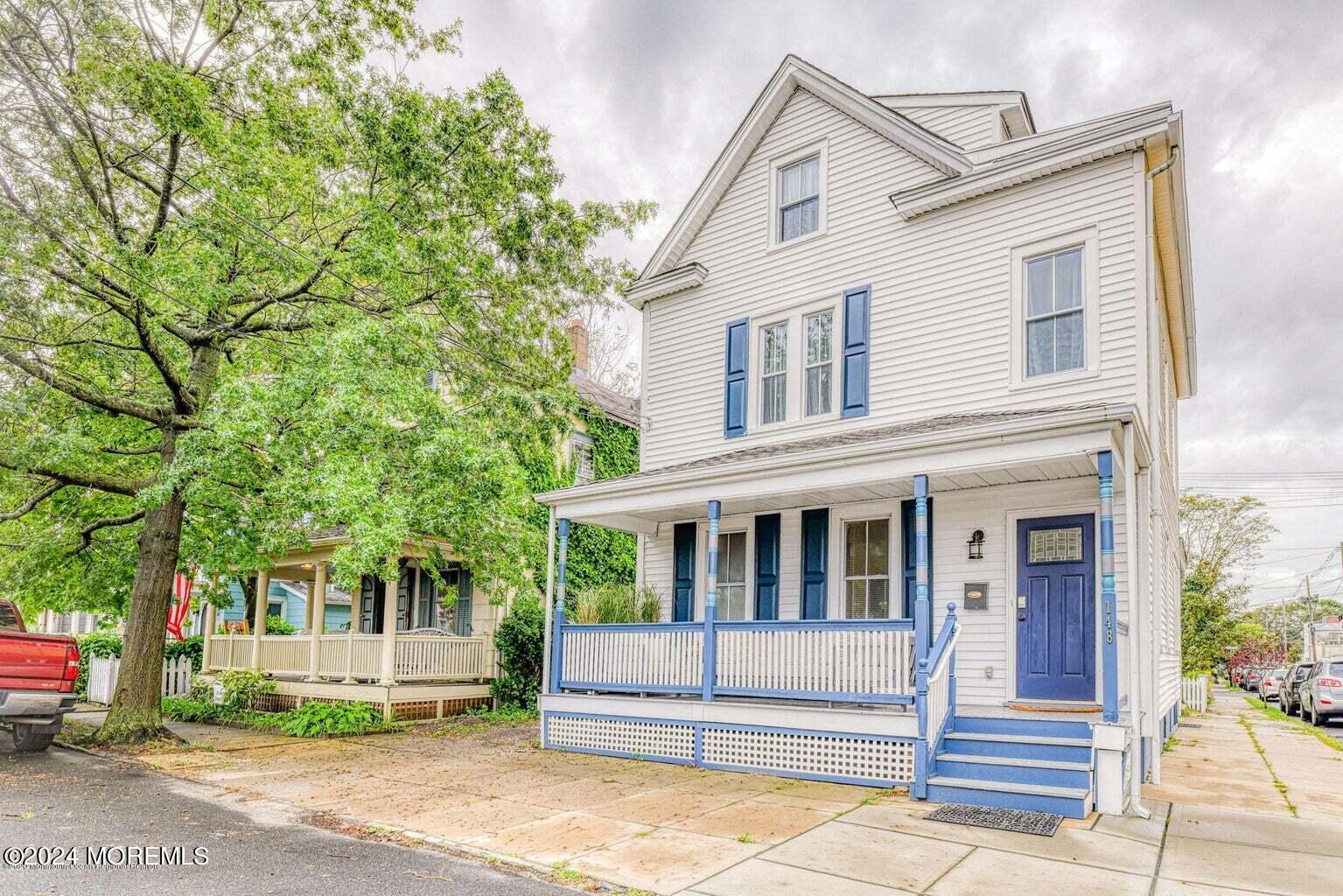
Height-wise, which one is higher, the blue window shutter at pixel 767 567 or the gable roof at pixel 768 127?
the gable roof at pixel 768 127

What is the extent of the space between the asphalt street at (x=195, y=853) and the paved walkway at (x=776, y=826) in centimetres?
47

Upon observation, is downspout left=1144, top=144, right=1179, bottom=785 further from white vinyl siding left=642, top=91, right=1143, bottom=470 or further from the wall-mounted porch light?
the wall-mounted porch light

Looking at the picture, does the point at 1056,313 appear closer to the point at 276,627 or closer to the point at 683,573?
the point at 683,573

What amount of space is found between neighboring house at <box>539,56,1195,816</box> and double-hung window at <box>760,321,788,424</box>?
0.13 ft

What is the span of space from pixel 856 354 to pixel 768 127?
13.1 feet

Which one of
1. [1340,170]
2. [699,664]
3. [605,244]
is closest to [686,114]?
[605,244]

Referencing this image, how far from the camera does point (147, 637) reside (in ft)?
36.9

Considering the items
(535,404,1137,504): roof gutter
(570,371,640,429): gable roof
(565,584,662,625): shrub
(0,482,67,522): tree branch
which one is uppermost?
(570,371,640,429): gable roof

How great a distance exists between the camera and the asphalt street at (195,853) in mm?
4984

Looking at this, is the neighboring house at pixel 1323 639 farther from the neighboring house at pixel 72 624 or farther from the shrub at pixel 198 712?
the neighboring house at pixel 72 624

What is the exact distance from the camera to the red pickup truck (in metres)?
9.75

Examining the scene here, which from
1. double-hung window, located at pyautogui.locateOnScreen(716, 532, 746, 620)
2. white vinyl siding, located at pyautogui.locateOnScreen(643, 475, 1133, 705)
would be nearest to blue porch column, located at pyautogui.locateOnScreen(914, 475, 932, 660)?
white vinyl siding, located at pyautogui.locateOnScreen(643, 475, 1133, 705)

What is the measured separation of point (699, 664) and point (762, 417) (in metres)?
3.70

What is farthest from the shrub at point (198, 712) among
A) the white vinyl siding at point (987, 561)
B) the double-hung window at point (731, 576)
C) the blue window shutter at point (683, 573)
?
the white vinyl siding at point (987, 561)
